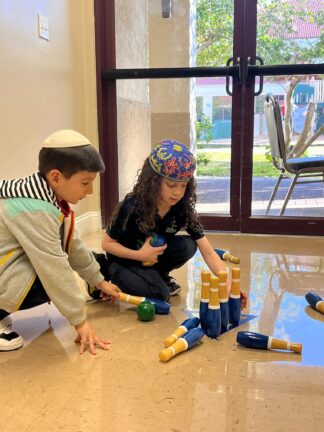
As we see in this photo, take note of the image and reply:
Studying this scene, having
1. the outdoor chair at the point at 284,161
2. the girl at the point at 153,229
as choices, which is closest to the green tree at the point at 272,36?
the outdoor chair at the point at 284,161

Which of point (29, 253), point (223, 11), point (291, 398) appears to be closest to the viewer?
point (291, 398)

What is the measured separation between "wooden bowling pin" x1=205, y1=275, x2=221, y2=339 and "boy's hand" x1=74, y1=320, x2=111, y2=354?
0.30 meters

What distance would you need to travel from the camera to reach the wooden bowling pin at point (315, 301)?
1580mm

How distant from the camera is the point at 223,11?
269 cm

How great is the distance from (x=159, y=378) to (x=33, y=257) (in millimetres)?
448

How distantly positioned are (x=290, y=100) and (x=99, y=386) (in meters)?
2.10

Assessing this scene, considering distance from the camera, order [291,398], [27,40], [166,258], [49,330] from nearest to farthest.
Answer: [291,398]
[49,330]
[166,258]
[27,40]

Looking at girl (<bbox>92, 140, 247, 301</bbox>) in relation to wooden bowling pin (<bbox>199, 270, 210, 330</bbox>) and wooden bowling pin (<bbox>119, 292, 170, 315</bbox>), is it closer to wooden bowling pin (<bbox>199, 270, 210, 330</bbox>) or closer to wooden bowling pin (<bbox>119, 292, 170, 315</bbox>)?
wooden bowling pin (<bbox>119, 292, 170, 315</bbox>)

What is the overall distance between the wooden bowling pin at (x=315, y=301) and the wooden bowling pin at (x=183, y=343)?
46cm

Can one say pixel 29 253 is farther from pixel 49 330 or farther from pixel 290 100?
pixel 290 100

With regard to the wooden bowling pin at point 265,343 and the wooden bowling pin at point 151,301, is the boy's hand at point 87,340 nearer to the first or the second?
the wooden bowling pin at point 151,301

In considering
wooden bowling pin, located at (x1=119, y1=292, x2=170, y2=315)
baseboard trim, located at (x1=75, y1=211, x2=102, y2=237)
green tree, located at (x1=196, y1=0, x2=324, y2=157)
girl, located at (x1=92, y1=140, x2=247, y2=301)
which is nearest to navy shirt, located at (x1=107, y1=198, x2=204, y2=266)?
girl, located at (x1=92, y1=140, x2=247, y2=301)

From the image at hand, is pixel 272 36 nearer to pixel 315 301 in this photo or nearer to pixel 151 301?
pixel 315 301

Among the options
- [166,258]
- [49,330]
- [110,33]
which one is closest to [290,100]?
[110,33]
